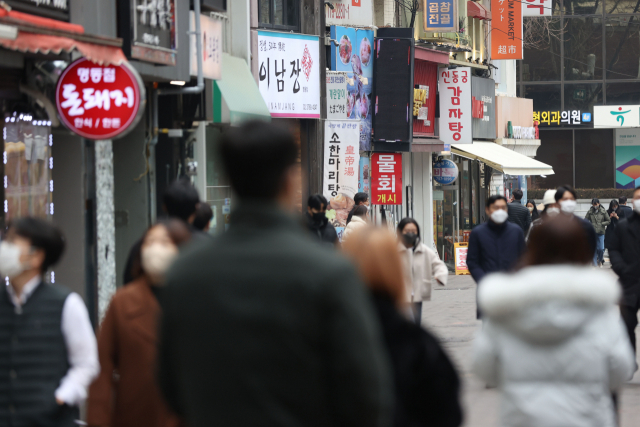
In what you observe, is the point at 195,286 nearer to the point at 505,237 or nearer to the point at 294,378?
the point at 294,378

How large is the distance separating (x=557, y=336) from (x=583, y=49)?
46401 millimetres

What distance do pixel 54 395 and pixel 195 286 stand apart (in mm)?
2003

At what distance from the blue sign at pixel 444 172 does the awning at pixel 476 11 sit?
499 cm

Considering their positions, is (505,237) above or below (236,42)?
below

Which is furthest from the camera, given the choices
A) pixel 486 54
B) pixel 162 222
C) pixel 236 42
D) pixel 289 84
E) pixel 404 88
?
pixel 486 54

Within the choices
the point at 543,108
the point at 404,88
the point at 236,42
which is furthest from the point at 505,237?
the point at 543,108

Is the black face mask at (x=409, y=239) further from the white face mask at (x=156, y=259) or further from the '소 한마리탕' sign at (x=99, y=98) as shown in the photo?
the white face mask at (x=156, y=259)

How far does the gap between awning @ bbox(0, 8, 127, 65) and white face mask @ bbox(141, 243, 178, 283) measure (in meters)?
3.44

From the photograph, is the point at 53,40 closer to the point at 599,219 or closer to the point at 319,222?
the point at 319,222

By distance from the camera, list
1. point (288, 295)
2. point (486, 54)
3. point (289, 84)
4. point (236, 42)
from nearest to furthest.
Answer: point (288, 295)
point (236, 42)
point (289, 84)
point (486, 54)

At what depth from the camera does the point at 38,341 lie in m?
4.25

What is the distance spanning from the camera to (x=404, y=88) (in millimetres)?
22859

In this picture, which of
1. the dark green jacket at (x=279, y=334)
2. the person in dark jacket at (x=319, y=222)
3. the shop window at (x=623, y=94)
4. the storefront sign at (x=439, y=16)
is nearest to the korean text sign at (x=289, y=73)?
the person in dark jacket at (x=319, y=222)

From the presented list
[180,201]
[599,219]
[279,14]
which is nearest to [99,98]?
[180,201]
